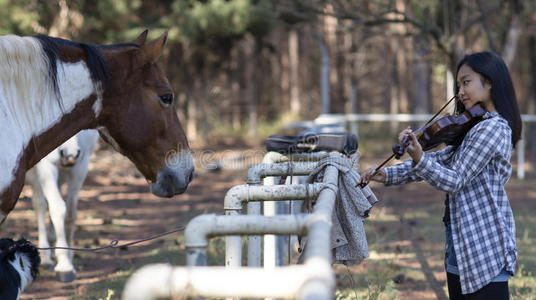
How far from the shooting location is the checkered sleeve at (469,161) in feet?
8.52

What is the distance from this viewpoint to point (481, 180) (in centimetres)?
276

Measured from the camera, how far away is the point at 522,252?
6164 mm

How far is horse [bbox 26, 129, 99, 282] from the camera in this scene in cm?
531

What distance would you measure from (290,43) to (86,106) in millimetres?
24061

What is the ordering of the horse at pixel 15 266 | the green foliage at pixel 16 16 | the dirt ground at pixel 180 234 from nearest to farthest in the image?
Answer: 1. the horse at pixel 15 266
2. the dirt ground at pixel 180 234
3. the green foliage at pixel 16 16

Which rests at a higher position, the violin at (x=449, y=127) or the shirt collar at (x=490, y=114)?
the shirt collar at (x=490, y=114)

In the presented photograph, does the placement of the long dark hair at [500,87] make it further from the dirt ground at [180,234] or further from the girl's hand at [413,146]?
the dirt ground at [180,234]

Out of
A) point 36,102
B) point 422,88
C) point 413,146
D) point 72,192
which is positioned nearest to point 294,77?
point 422,88

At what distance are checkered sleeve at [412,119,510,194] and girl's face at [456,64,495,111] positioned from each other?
151 mm

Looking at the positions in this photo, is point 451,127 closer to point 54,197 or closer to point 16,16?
point 54,197

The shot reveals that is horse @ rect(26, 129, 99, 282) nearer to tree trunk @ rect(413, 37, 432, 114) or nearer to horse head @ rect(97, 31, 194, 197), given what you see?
horse head @ rect(97, 31, 194, 197)

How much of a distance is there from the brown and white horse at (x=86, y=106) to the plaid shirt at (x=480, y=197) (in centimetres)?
126

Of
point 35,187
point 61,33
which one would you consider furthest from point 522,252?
point 61,33

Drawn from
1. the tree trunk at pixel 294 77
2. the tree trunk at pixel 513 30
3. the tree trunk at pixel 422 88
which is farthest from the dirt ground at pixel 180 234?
the tree trunk at pixel 294 77
